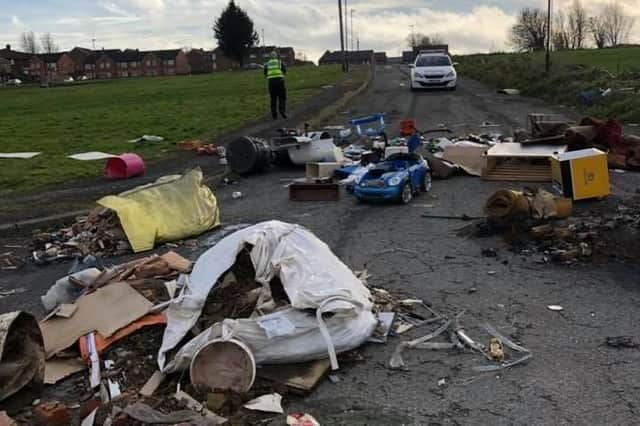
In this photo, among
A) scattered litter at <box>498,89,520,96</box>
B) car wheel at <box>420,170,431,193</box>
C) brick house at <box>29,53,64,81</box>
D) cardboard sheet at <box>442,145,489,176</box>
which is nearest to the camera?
car wheel at <box>420,170,431,193</box>

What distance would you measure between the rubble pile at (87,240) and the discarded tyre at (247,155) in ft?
12.8

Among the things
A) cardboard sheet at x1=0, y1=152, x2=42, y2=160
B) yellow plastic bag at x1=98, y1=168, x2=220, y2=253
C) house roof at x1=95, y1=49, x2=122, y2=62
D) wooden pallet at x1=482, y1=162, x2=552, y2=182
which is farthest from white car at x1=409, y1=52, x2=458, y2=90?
Result: house roof at x1=95, y1=49, x2=122, y2=62

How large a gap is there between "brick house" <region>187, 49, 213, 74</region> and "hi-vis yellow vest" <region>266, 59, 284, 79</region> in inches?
4681

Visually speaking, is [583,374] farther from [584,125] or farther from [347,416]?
[584,125]

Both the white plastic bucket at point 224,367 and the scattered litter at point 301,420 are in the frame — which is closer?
the scattered litter at point 301,420

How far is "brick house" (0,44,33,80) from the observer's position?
132500mm

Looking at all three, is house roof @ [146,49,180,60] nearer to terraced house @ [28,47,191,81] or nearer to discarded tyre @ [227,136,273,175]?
terraced house @ [28,47,191,81]

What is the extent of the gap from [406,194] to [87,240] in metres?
4.28

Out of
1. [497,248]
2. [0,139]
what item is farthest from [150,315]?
[0,139]

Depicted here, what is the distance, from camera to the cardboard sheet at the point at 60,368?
15.4ft

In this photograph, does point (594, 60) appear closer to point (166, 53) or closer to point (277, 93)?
point (277, 93)

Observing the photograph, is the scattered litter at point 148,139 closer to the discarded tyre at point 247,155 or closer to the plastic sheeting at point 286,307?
the discarded tyre at point 247,155

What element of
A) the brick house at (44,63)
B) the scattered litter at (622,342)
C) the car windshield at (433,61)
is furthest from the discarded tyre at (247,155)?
the brick house at (44,63)

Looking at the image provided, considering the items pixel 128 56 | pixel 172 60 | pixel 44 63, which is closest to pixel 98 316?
pixel 172 60
